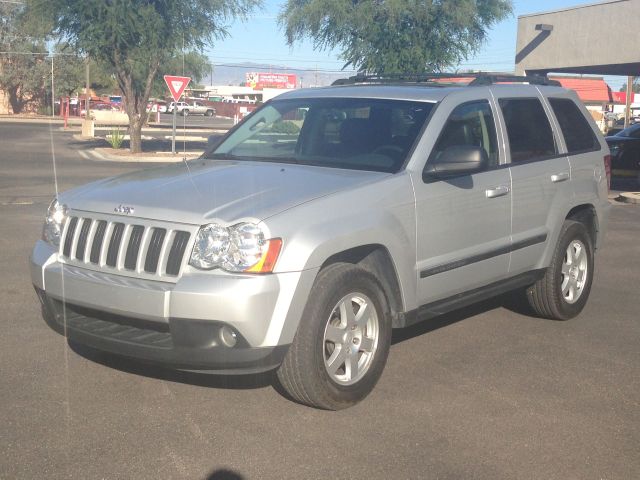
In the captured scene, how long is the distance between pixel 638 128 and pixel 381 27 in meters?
10.9

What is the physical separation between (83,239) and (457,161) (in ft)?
7.74

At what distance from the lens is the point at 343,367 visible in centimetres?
516

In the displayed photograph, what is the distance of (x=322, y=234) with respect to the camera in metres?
4.82

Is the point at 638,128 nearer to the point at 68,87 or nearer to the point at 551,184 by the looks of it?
the point at 551,184

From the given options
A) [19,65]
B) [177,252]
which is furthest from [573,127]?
[19,65]

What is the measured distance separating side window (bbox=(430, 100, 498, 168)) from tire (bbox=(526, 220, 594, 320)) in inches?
45.5

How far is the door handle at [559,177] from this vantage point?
6916mm

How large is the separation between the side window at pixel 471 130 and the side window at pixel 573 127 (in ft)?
3.59

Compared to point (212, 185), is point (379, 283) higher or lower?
lower

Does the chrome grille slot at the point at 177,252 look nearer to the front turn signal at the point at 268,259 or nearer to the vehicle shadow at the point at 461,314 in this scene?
the front turn signal at the point at 268,259

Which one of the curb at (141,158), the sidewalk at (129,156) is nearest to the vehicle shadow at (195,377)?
the sidewalk at (129,156)

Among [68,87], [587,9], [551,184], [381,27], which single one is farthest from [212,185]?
[68,87]

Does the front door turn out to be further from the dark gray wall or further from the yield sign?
the yield sign

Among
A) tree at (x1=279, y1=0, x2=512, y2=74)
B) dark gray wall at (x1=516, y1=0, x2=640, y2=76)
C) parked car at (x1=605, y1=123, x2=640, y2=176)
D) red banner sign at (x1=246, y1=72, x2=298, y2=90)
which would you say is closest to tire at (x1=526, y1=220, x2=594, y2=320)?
dark gray wall at (x1=516, y1=0, x2=640, y2=76)
